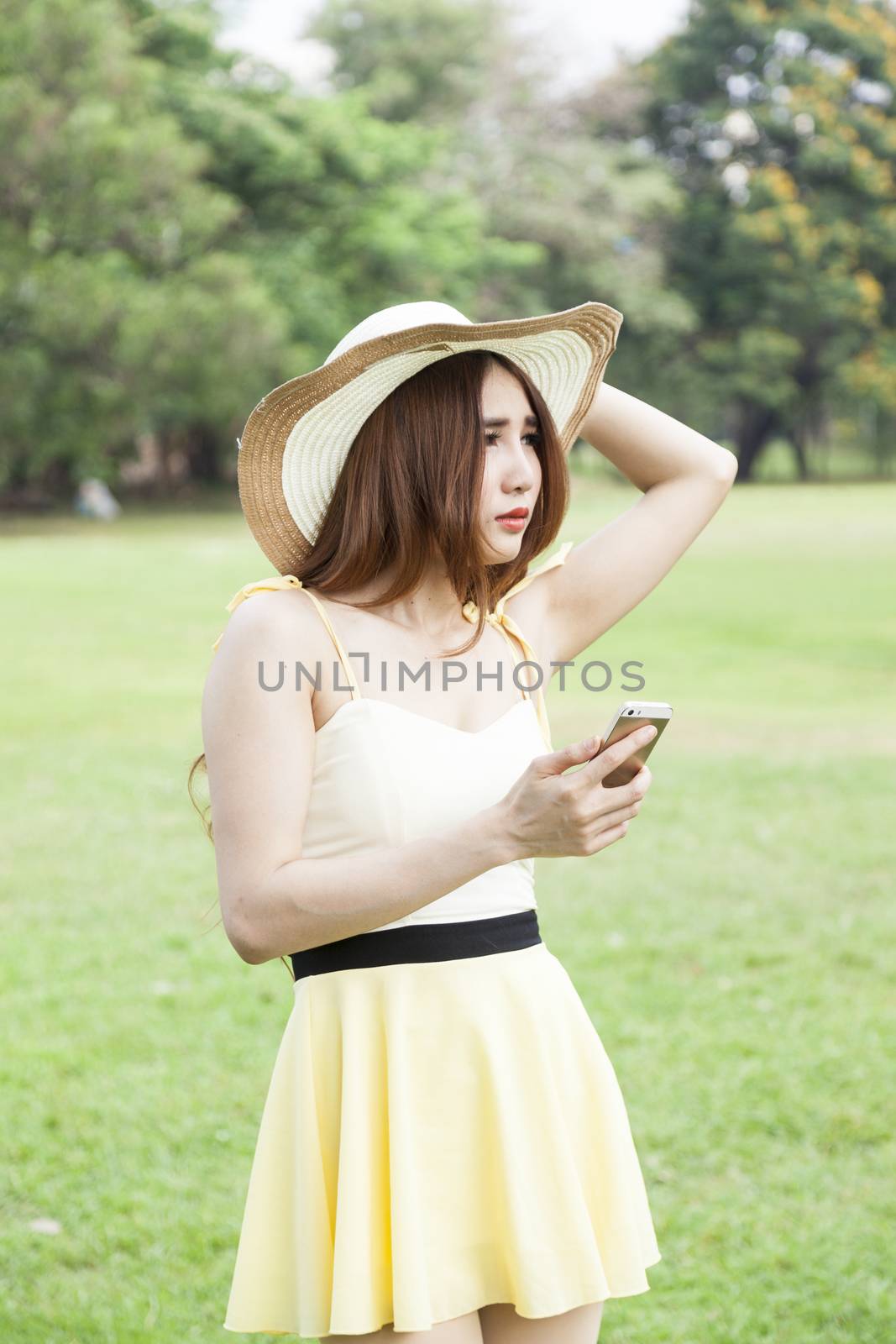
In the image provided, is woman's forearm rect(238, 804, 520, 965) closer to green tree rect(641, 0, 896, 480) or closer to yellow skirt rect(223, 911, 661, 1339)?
yellow skirt rect(223, 911, 661, 1339)

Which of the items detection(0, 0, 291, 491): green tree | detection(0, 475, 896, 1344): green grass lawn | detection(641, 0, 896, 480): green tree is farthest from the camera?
detection(641, 0, 896, 480): green tree

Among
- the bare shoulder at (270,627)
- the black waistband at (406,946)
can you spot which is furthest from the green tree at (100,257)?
the black waistband at (406,946)

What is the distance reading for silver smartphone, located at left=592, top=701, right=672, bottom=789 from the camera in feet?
5.57

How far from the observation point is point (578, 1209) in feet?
6.44

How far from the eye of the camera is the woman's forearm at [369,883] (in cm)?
176

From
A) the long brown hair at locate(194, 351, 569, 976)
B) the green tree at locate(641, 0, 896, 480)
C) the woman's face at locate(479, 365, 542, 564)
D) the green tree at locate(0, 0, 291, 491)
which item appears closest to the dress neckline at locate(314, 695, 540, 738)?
the long brown hair at locate(194, 351, 569, 976)

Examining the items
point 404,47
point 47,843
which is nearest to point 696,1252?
point 47,843

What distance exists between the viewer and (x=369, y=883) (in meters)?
1.79

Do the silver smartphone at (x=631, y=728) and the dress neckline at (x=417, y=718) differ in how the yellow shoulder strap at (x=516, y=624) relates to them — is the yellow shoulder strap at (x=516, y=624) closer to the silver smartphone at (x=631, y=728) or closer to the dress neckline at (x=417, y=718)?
the dress neckline at (x=417, y=718)

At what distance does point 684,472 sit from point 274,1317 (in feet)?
4.41

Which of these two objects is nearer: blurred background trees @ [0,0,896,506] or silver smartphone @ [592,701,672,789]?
silver smartphone @ [592,701,672,789]

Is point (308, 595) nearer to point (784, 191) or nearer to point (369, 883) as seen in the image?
point (369, 883)

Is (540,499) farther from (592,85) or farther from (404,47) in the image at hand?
(592,85)

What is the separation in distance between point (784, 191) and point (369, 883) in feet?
146
